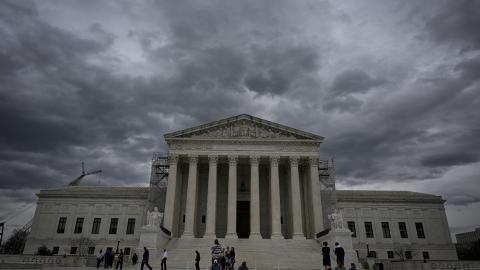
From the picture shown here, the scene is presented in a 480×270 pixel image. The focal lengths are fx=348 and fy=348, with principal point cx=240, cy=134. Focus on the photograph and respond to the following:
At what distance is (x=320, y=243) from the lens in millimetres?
35062

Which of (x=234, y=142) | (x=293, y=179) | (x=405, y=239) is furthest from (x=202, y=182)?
(x=405, y=239)

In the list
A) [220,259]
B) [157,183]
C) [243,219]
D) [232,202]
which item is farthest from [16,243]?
[220,259]

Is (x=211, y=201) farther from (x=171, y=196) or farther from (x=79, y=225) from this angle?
(x=79, y=225)

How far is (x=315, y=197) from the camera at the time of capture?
39.2 meters

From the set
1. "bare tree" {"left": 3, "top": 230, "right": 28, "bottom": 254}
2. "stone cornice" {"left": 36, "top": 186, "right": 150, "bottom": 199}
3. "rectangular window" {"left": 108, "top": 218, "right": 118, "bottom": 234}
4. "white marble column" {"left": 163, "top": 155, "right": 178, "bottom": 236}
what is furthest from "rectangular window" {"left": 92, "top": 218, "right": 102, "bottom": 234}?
"bare tree" {"left": 3, "top": 230, "right": 28, "bottom": 254}

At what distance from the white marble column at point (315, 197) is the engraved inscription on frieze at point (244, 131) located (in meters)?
3.66

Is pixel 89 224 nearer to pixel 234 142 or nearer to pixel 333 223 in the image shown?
pixel 234 142

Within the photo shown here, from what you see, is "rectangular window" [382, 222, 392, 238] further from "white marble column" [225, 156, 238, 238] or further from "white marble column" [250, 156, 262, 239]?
"white marble column" [225, 156, 238, 238]

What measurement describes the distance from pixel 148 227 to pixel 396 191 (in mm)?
40098

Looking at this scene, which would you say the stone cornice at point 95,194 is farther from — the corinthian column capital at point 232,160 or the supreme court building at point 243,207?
the corinthian column capital at point 232,160

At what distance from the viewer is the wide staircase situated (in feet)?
90.7

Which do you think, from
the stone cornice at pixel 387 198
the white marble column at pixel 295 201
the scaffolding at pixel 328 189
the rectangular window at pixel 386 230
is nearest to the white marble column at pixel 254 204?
the white marble column at pixel 295 201

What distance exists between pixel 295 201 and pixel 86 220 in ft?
95.7

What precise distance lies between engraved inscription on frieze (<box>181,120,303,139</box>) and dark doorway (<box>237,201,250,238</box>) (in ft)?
29.5
